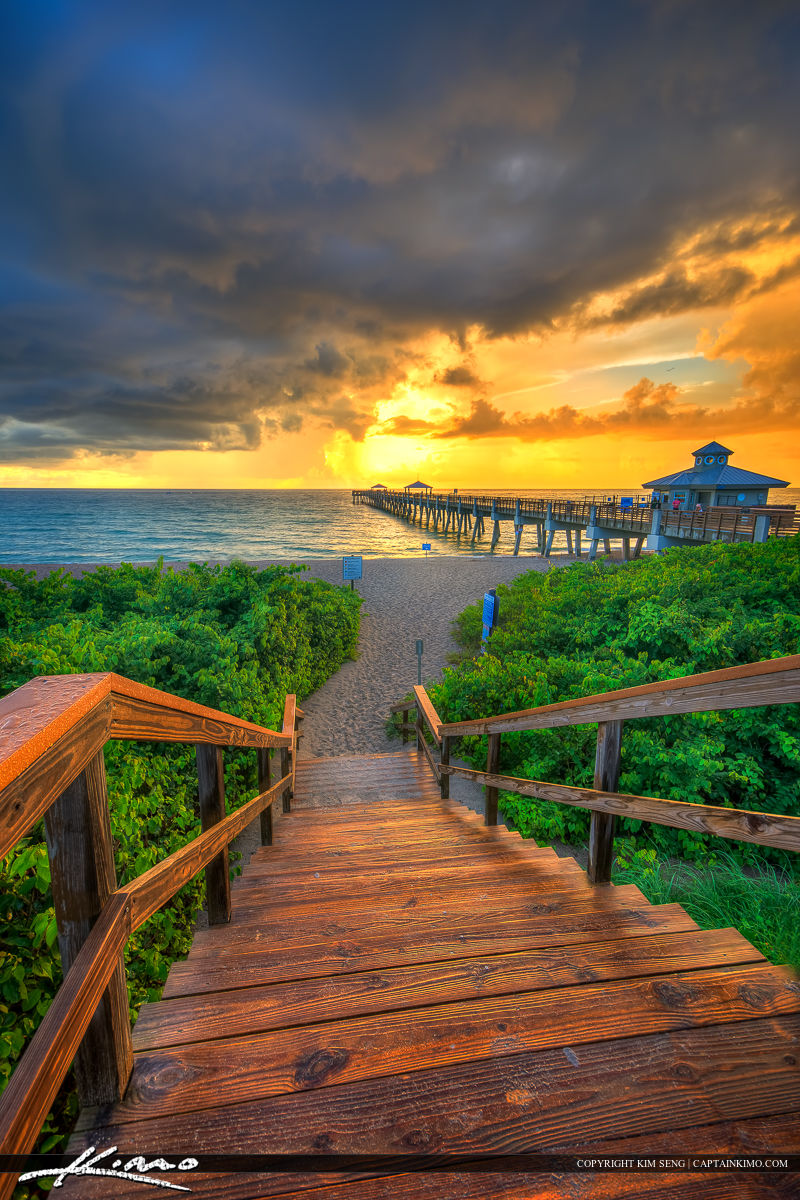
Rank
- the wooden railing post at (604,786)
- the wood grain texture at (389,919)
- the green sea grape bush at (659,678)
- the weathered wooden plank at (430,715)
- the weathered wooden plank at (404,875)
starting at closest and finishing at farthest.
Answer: the wood grain texture at (389,919)
the wooden railing post at (604,786)
the weathered wooden plank at (404,875)
the weathered wooden plank at (430,715)
the green sea grape bush at (659,678)

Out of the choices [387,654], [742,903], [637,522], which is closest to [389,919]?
[742,903]

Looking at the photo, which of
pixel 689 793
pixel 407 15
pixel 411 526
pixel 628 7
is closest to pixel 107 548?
pixel 411 526

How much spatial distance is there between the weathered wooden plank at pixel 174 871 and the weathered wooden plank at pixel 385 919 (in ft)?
1.20

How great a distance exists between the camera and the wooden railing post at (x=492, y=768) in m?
3.63

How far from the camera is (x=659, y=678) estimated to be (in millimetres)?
5797

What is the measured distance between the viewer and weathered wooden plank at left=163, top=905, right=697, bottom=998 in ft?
5.96

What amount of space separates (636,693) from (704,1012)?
992 mm

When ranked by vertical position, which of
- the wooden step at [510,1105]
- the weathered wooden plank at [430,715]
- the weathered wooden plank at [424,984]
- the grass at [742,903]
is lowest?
the grass at [742,903]

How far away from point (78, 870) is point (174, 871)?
476mm

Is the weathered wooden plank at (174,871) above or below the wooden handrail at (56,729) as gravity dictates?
below

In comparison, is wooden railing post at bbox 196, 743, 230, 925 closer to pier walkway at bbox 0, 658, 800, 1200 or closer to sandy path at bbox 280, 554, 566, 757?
pier walkway at bbox 0, 658, 800, 1200

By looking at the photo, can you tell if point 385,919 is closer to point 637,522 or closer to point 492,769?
point 492,769

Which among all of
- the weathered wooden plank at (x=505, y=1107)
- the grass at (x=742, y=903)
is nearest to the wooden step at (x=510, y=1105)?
the weathered wooden plank at (x=505, y=1107)

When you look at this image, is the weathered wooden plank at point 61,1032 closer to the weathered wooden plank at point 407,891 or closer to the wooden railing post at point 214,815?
the wooden railing post at point 214,815
